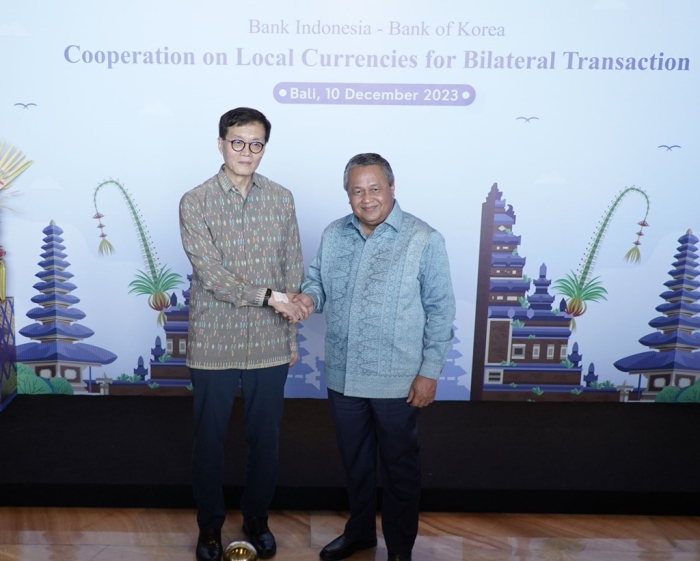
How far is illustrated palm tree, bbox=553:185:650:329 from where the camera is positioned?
4.16 m

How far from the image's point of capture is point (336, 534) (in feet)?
9.62

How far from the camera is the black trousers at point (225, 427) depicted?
2.56 meters

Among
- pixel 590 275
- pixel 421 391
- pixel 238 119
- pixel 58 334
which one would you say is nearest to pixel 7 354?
pixel 58 334

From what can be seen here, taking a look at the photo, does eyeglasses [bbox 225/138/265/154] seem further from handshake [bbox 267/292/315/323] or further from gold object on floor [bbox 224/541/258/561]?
gold object on floor [bbox 224/541/258/561]

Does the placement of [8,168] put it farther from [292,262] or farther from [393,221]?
[393,221]

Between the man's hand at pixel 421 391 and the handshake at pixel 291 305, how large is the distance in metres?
0.43

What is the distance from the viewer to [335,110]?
13.1 feet

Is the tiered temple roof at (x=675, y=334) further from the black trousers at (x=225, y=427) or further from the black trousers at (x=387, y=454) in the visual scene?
the black trousers at (x=225, y=427)

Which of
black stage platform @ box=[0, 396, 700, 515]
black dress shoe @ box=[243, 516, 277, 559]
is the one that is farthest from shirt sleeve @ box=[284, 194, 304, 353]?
black stage platform @ box=[0, 396, 700, 515]

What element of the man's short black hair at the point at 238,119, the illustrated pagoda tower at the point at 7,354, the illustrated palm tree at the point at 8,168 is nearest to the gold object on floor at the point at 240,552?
the man's short black hair at the point at 238,119

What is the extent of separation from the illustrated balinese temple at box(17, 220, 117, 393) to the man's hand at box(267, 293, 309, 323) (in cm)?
207

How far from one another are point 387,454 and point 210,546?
732 mm

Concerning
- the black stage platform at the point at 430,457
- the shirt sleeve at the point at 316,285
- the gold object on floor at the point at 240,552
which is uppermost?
the shirt sleeve at the point at 316,285

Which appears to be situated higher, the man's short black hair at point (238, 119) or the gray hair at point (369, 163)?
the man's short black hair at point (238, 119)
